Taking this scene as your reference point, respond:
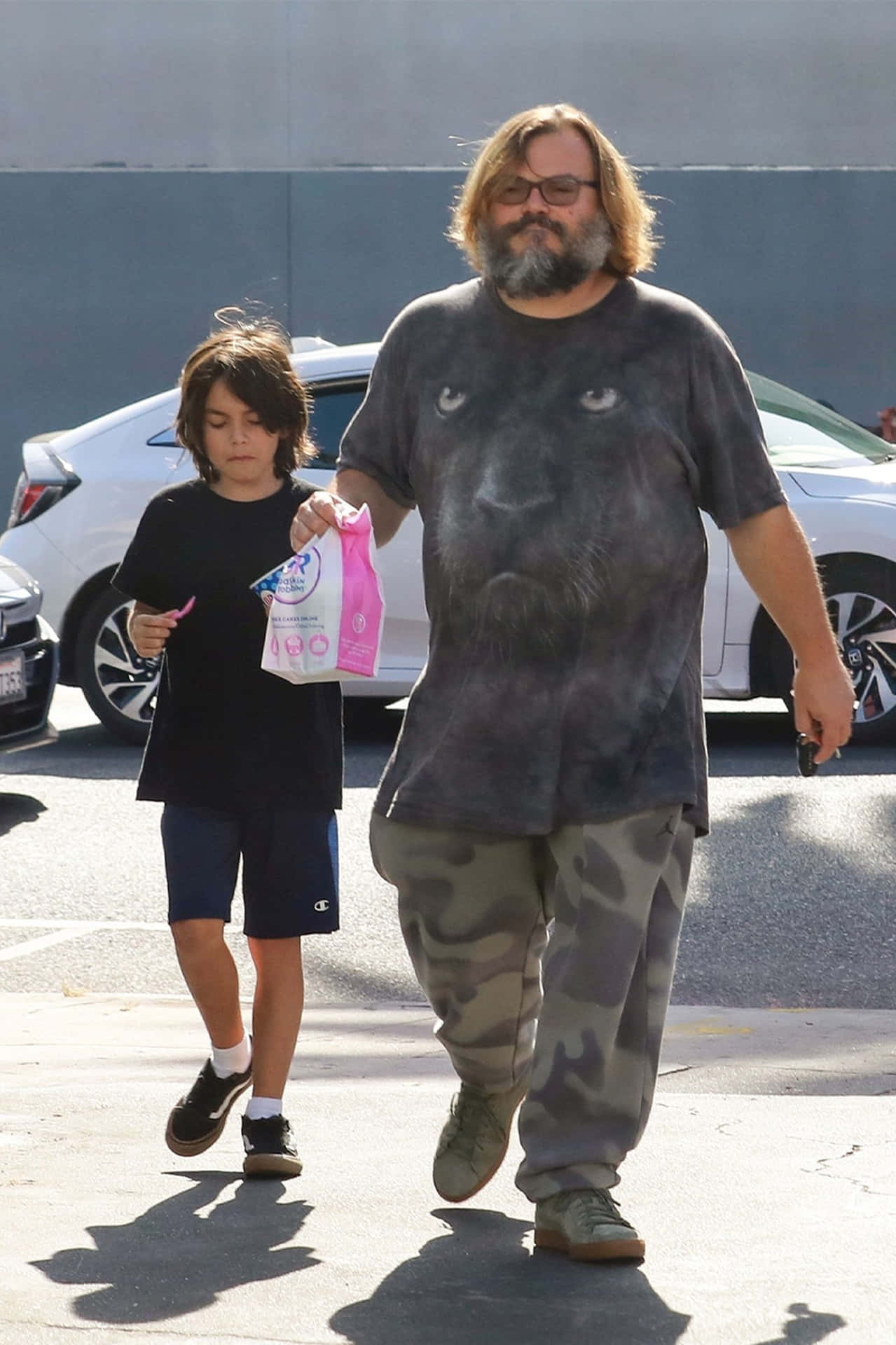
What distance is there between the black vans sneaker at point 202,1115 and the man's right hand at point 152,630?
808 mm

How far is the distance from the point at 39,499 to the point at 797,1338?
24.6 ft

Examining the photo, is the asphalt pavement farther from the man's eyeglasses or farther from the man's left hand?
the man's eyeglasses

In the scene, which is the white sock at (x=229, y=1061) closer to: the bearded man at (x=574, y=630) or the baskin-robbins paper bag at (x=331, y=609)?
the bearded man at (x=574, y=630)

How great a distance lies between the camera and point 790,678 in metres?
9.17

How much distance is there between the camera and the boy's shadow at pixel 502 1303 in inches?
125

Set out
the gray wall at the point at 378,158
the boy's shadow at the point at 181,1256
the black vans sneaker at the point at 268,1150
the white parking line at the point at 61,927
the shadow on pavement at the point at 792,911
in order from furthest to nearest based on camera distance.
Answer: the gray wall at the point at 378,158 < the white parking line at the point at 61,927 < the shadow on pavement at the point at 792,911 < the black vans sneaker at the point at 268,1150 < the boy's shadow at the point at 181,1256

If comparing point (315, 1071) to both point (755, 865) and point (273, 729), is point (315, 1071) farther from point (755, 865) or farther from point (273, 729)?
point (755, 865)

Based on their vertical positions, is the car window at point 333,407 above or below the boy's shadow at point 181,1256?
above

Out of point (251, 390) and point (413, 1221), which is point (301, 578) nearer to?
point (251, 390)

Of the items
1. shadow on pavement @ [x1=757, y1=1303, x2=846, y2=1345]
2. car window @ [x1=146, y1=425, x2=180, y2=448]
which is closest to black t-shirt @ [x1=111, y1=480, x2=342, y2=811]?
shadow on pavement @ [x1=757, y1=1303, x2=846, y2=1345]

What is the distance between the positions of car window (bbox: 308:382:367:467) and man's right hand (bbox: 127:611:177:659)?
5.55 meters

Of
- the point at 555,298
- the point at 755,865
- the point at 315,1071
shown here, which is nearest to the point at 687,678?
the point at 555,298

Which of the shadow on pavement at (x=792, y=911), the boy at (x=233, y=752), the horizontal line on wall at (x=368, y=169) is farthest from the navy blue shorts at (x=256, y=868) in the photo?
the horizontal line on wall at (x=368, y=169)

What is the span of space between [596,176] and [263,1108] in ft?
5.89
